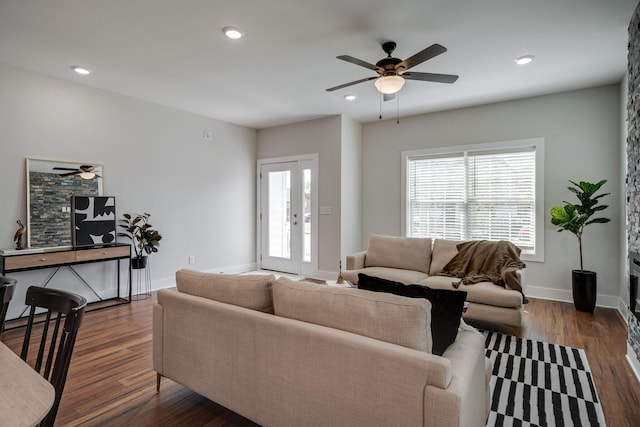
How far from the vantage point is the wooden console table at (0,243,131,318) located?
3450 mm

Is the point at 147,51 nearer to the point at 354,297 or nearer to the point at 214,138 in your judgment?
the point at 214,138

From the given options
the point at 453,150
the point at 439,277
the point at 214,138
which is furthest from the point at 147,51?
the point at 453,150

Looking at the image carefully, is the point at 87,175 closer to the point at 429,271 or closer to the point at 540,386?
the point at 429,271

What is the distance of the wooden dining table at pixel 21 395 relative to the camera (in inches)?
31.6

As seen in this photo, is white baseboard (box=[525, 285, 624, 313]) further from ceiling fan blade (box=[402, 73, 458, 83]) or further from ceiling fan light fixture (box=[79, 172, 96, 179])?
ceiling fan light fixture (box=[79, 172, 96, 179])

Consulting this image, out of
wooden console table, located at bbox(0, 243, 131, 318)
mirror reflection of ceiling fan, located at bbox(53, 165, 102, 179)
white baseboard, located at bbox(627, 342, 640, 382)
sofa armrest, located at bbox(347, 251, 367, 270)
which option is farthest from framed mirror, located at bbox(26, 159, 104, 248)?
white baseboard, located at bbox(627, 342, 640, 382)

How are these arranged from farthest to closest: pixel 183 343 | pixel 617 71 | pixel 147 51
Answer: pixel 617 71 → pixel 147 51 → pixel 183 343

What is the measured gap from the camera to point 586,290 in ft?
13.3

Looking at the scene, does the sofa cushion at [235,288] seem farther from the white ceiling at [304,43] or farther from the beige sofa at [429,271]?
the beige sofa at [429,271]

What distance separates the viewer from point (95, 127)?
444 centimetres

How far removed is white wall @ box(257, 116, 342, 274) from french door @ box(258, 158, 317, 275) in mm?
171

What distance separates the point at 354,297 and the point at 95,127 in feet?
14.6

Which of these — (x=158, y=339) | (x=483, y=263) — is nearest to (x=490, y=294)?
(x=483, y=263)

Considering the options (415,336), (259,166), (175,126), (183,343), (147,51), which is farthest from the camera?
(259,166)
